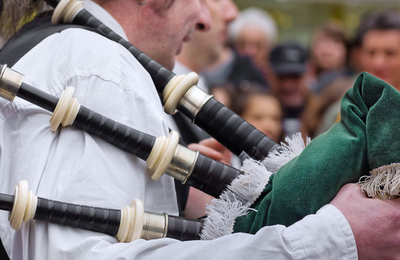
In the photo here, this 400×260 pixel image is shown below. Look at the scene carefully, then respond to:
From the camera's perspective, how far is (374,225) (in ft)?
4.80

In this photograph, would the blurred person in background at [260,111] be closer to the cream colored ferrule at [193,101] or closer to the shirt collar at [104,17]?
the shirt collar at [104,17]

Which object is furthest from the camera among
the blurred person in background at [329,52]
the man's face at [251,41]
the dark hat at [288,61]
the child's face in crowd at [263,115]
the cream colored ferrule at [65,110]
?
the man's face at [251,41]

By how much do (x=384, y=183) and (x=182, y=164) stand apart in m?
0.48

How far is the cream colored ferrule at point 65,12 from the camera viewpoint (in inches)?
73.0

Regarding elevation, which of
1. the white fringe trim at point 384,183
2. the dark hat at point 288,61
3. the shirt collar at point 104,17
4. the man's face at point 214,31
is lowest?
the dark hat at point 288,61

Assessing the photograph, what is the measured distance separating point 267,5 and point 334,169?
28.0 ft

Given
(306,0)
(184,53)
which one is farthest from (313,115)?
(306,0)

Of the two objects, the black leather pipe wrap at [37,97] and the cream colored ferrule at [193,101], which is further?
the cream colored ferrule at [193,101]

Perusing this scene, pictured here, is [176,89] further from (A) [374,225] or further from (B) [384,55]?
(B) [384,55]

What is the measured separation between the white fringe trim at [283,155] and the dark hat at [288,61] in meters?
4.41

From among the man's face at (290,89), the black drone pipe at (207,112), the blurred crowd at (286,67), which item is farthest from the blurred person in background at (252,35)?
the black drone pipe at (207,112)

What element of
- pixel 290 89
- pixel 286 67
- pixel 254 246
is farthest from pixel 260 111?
pixel 254 246

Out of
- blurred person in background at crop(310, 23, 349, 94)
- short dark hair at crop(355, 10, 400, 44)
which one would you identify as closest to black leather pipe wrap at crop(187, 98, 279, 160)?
short dark hair at crop(355, 10, 400, 44)

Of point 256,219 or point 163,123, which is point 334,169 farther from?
point 163,123
